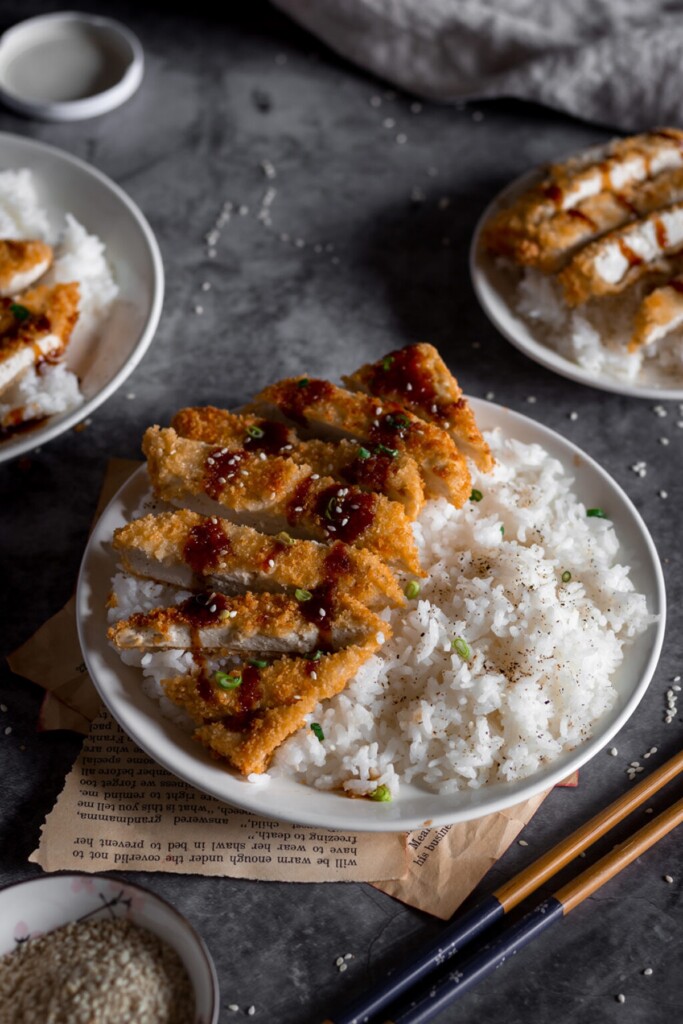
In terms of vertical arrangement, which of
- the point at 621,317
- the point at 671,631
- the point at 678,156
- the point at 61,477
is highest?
the point at 678,156

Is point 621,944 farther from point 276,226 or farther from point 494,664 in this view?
point 276,226

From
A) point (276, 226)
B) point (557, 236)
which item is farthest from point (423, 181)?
point (557, 236)

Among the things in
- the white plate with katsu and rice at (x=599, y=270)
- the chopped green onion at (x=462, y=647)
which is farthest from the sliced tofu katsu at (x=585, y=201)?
the chopped green onion at (x=462, y=647)

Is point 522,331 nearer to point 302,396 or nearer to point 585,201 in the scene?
point 585,201

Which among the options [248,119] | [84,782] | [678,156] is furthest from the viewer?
[248,119]

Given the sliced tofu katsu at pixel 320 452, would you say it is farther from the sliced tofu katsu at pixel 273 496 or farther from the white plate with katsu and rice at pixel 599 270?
the white plate with katsu and rice at pixel 599 270

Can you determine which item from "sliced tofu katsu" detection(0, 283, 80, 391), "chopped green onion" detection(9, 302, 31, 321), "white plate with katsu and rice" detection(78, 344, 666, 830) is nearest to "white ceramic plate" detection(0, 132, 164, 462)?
"sliced tofu katsu" detection(0, 283, 80, 391)

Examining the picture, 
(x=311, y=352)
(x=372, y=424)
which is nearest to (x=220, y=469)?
(x=372, y=424)
